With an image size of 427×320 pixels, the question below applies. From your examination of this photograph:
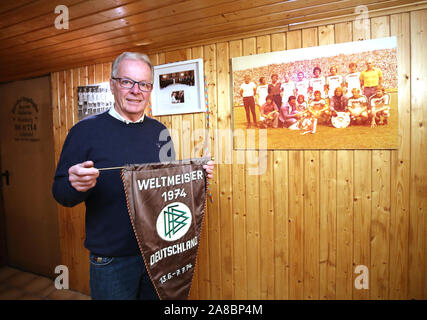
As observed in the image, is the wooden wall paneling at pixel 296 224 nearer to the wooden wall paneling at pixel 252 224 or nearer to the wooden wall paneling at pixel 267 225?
the wooden wall paneling at pixel 267 225

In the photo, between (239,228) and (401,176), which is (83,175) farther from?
(401,176)

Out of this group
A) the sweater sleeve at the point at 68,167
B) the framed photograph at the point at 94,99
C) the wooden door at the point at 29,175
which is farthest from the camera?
the wooden door at the point at 29,175

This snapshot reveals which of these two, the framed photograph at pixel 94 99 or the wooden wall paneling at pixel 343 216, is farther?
the framed photograph at pixel 94 99

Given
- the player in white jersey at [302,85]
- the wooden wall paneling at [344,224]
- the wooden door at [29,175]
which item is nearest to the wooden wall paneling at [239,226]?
the player in white jersey at [302,85]

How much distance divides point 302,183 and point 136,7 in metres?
1.62

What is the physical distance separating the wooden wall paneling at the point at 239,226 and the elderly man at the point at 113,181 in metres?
0.88

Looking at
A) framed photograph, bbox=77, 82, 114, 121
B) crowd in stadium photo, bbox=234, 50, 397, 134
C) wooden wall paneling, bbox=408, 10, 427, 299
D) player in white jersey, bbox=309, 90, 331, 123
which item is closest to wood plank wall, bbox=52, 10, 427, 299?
wooden wall paneling, bbox=408, 10, 427, 299

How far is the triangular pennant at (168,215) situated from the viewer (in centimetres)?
116

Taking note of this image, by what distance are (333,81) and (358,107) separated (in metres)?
0.24

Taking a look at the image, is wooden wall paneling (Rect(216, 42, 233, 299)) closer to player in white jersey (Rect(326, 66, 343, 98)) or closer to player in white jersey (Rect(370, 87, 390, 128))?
player in white jersey (Rect(326, 66, 343, 98))

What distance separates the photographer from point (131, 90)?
4.07ft

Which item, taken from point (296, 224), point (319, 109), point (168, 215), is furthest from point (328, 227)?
point (168, 215)
